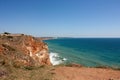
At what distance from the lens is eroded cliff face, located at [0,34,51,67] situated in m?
15.5

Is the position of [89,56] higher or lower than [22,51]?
lower

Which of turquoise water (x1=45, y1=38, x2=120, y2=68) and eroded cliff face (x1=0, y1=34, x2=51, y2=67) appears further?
turquoise water (x1=45, y1=38, x2=120, y2=68)

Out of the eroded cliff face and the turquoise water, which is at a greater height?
the eroded cliff face

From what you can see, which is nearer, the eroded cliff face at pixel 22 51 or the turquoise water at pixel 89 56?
the eroded cliff face at pixel 22 51

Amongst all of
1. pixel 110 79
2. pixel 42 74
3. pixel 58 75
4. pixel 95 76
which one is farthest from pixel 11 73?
pixel 110 79

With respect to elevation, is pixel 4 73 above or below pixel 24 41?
below

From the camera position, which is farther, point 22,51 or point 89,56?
point 89,56

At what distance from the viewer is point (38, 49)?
88.1ft

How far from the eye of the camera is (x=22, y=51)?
19078mm

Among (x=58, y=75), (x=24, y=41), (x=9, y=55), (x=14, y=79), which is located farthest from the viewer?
(x=24, y=41)

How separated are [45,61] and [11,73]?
15862 millimetres

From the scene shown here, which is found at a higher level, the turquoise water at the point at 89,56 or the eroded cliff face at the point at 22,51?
the eroded cliff face at the point at 22,51

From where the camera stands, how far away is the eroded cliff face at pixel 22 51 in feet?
50.8

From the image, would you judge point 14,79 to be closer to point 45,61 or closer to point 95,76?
point 95,76
